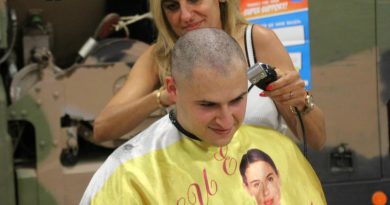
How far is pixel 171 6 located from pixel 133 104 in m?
0.33

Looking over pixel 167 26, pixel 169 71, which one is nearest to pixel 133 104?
pixel 169 71

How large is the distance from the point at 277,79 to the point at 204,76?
0.28 metres

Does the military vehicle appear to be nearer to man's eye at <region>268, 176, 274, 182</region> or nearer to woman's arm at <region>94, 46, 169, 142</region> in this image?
woman's arm at <region>94, 46, 169, 142</region>

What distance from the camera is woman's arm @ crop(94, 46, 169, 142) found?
2.60 metres

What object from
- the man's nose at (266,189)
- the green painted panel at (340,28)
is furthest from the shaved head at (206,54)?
the green painted panel at (340,28)

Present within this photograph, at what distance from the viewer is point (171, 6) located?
255 centimetres

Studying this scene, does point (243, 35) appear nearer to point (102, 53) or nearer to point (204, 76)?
point (204, 76)

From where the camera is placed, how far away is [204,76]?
2180 mm

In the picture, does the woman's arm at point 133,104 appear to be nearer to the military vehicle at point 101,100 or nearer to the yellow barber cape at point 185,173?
the yellow barber cape at point 185,173

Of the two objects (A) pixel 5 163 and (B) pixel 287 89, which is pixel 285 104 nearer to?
(B) pixel 287 89

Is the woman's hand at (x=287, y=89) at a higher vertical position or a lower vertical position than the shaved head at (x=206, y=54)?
lower

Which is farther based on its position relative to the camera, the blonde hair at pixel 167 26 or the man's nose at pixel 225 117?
the blonde hair at pixel 167 26

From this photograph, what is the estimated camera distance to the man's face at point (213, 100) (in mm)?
2180

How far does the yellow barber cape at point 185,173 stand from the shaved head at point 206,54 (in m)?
0.26
